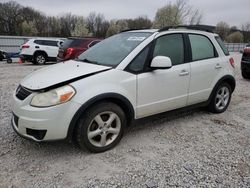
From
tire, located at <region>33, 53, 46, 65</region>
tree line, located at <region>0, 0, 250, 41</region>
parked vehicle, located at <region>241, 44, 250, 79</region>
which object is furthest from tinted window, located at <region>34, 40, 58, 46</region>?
tree line, located at <region>0, 0, 250, 41</region>

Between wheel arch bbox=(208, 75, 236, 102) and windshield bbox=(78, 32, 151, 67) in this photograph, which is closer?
windshield bbox=(78, 32, 151, 67)

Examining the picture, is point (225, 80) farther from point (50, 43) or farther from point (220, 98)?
point (50, 43)

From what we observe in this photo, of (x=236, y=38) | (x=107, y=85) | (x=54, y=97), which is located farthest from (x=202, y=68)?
(x=236, y=38)

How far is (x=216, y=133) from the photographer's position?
366 cm

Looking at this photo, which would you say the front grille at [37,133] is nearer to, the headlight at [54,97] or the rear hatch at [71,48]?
the headlight at [54,97]

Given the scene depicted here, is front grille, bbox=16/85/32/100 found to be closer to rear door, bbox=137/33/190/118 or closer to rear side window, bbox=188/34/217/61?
rear door, bbox=137/33/190/118

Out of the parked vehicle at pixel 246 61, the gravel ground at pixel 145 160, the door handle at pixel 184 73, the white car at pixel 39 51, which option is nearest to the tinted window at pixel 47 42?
the white car at pixel 39 51

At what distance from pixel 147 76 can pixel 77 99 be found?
3.57 ft

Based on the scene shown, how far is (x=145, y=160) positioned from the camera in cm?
285

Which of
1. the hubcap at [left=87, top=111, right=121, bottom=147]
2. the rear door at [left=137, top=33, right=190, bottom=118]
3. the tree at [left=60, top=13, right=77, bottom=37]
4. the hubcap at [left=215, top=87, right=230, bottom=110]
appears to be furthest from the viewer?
the tree at [left=60, top=13, right=77, bottom=37]

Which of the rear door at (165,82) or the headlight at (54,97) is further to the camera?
the rear door at (165,82)

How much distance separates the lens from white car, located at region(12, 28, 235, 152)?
2.64m

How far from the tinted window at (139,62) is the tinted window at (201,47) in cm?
107

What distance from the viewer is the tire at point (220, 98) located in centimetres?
440
